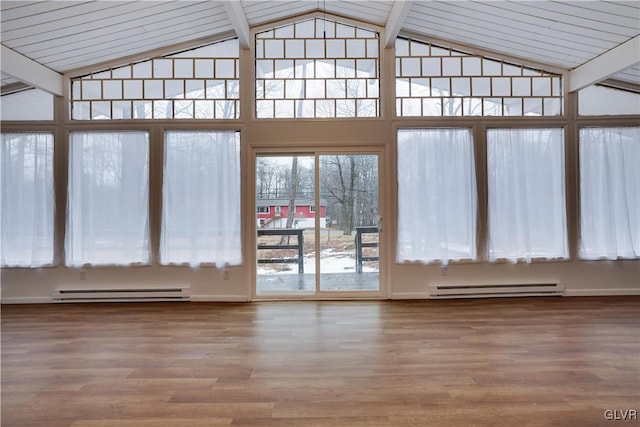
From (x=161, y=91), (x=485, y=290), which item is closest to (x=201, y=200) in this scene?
(x=161, y=91)

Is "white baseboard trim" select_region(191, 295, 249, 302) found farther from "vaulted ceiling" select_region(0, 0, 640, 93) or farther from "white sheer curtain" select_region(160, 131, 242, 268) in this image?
"vaulted ceiling" select_region(0, 0, 640, 93)

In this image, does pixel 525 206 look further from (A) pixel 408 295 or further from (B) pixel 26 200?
(B) pixel 26 200

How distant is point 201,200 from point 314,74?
2.25 metres

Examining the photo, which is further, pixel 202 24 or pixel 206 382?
pixel 202 24

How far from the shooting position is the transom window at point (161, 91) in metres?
4.70

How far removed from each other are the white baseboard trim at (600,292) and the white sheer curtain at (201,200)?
4.48m

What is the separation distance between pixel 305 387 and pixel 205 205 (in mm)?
2920

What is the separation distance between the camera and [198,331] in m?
3.51

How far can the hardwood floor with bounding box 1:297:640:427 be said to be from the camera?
208 cm

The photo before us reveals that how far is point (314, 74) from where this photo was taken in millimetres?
4770

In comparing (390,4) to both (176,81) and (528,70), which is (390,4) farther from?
(176,81)

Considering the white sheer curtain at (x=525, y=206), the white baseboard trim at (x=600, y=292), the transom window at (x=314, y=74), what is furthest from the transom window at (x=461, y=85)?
the white baseboard trim at (x=600, y=292)

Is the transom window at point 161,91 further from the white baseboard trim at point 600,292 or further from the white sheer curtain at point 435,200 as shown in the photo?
the white baseboard trim at point 600,292

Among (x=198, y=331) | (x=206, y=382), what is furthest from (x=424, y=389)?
(x=198, y=331)
